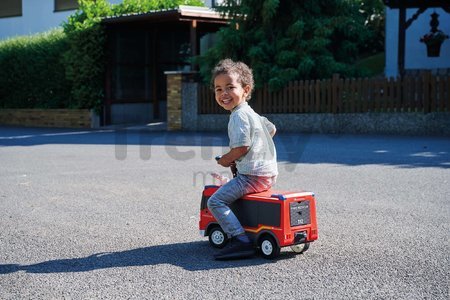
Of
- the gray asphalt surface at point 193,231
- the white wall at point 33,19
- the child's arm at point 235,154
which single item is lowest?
the gray asphalt surface at point 193,231

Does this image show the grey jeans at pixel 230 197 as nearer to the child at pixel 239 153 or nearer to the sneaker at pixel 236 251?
the child at pixel 239 153

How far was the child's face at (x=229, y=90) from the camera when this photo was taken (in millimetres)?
5328

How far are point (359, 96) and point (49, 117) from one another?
38.7 feet

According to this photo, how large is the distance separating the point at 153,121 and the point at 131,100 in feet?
3.49

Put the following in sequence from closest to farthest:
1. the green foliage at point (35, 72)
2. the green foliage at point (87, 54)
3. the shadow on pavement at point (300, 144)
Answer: the shadow on pavement at point (300, 144) < the green foliage at point (87, 54) < the green foliage at point (35, 72)

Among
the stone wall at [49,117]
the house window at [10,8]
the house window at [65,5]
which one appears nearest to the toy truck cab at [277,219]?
the stone wall at [49,117]

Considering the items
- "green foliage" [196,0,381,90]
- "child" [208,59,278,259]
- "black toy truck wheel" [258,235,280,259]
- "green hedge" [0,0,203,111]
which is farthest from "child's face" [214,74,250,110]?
"green hedge" [0,0,203,111]

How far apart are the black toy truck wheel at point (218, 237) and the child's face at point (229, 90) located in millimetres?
1006

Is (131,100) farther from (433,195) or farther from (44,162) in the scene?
(433,195)

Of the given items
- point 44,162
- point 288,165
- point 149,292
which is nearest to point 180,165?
point 288,165

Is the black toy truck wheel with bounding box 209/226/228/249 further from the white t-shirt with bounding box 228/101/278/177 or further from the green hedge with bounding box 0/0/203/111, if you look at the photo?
the green hedge with bounding box 0/0/203/111

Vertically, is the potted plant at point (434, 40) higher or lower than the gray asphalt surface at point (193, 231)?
higher

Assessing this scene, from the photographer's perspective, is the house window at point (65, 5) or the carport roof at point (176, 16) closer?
the carport roof at point (176, 16)

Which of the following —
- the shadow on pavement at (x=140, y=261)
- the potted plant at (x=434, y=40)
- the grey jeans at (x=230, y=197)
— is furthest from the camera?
the potted plant at (x=434, y=40)
